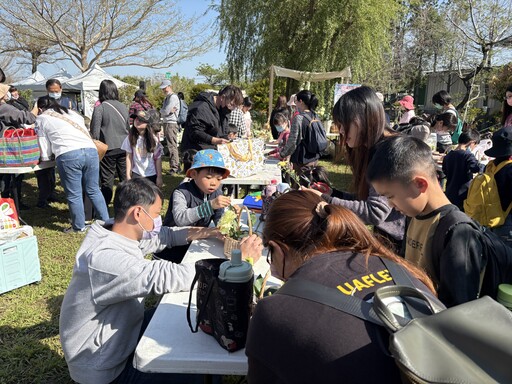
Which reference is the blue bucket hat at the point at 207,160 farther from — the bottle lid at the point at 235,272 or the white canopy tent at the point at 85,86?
the white canopy tent at the point at 85,86

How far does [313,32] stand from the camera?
11492mm

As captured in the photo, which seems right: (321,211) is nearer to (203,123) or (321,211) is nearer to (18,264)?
(18,264)

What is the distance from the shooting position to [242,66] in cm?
→ 1306

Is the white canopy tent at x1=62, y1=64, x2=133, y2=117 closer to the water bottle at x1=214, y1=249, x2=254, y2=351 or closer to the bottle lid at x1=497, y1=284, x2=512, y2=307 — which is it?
the water bottle at x1=214, y1=249, x2=254, y2=351

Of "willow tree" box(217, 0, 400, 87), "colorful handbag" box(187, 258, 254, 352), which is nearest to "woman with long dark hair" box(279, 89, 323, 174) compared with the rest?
"colorful handbag" box(187, 258, 254, 352)

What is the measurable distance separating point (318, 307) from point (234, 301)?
0.56 m

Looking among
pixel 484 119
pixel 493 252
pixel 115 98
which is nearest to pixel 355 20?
pixel 484 119

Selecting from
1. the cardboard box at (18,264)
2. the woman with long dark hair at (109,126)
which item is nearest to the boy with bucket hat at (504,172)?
the cardboard box at (18,264)

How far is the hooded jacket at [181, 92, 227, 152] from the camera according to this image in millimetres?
5105

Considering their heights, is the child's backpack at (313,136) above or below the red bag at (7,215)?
above

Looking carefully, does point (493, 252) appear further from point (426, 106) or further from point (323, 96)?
point (426, 106)

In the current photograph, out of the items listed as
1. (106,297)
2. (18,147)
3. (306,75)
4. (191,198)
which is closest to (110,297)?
(106,297)

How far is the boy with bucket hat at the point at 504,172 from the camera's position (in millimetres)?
3086

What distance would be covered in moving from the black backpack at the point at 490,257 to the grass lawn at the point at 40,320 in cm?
162
